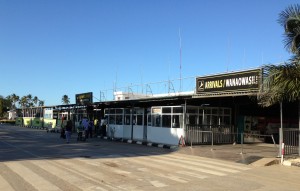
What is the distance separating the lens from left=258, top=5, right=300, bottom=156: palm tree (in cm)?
1697

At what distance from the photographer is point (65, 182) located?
35.5ft

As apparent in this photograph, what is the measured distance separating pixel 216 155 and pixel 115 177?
9.26 metres

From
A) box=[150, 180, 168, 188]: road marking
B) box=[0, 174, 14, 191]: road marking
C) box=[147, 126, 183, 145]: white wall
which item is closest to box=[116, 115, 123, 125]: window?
box=[147, 126, 183, 145]: white wall

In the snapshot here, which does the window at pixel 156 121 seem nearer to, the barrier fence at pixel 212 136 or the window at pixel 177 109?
the window at pixel 177 109

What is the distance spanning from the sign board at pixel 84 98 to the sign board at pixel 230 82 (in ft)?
61.3

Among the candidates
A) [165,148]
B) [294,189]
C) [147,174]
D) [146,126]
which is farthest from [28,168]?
[146,126]

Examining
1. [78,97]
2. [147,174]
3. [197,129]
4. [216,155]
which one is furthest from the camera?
[78,97]

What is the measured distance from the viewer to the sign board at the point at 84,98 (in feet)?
133

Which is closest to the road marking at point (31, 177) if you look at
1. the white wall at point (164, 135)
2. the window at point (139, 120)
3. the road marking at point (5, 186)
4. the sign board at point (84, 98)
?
the road marking at point (5, 186)

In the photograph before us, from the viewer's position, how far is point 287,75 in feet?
56.0

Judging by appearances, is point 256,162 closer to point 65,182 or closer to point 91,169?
point 91,169

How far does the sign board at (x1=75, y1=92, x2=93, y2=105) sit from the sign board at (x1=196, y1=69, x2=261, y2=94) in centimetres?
1867

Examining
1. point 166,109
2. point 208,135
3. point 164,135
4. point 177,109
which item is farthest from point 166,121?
point 208,135

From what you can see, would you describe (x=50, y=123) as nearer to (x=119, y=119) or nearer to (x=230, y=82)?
(x=119, y=119)
